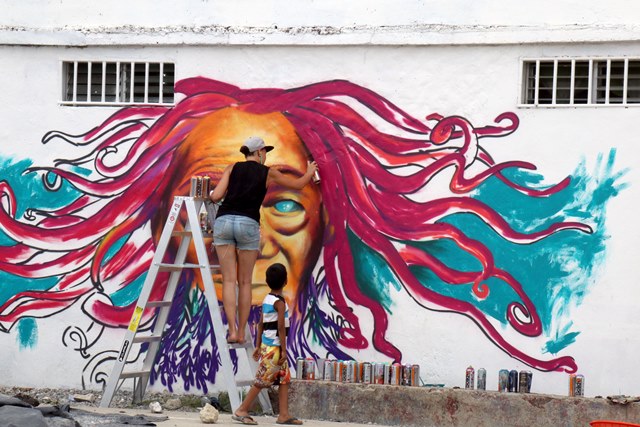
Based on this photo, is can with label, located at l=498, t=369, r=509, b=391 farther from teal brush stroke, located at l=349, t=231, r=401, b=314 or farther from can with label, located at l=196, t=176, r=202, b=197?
can with label, located at l=196, t=176, r=202, b=197

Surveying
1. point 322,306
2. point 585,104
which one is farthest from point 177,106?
point 585,104

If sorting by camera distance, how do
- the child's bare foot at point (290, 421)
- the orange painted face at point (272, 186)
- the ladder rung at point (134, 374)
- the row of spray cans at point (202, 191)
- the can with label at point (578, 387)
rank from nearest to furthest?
1. the child's bare foot at point (290, 421)
2. the can with label at point (578, 387)
3. the row of spray cans at point (202, 191)
4. the ladder rung at point (134, 374)
5. the orange painted face at point (272, 186)

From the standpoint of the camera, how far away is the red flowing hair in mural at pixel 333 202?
10.8 m

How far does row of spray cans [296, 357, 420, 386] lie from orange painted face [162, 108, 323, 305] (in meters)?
0.78

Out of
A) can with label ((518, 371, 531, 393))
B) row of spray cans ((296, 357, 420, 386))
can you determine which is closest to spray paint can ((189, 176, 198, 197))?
row of spray cans ((296, 357, 420, 386))

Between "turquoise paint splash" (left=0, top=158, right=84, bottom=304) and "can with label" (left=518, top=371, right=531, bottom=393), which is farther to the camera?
"turquoise paint splash" (left=0, top=158, right=84, bottom=304)

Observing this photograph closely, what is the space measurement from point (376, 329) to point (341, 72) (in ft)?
7.27

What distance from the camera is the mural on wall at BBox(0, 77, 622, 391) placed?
418 inches

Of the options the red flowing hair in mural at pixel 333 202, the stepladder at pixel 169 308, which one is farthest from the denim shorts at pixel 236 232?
the red flowing hair in mural at pixel 333 202

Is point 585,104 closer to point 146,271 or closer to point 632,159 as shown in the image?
point 632,159

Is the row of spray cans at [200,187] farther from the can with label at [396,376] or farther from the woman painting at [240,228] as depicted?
the can with label at [396,376]

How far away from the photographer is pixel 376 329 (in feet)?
36.1

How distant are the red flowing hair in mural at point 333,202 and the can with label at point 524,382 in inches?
12.1

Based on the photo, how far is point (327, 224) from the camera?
1120 centimetres
